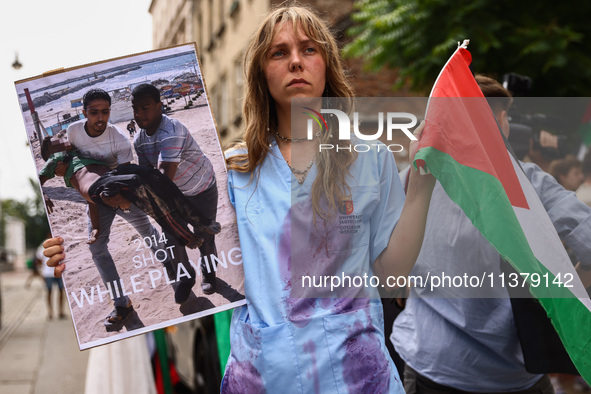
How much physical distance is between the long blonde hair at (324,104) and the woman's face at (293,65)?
0.02 m

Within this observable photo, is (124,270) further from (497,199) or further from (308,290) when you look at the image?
(497,199)

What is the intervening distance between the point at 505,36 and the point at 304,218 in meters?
5.61

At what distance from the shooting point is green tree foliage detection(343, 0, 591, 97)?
6541mm

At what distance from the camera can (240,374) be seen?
6.45 ft

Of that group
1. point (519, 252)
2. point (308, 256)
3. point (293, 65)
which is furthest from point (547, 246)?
point (293, 65)

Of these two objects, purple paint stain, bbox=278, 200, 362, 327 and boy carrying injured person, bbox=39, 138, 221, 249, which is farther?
boy carrying injured person, bbox=39, 138, 221, 249

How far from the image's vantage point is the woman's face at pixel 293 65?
2.11 m

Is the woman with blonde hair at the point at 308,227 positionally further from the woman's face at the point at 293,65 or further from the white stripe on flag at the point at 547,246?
the white stripe on flag at the point at 547,246

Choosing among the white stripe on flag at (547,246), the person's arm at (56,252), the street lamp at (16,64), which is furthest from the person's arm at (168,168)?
the street lamp at (16,64)

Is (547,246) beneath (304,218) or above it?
beneath

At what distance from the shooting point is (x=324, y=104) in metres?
2.19

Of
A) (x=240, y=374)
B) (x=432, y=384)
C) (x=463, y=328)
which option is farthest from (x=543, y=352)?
(x=240, y=374)

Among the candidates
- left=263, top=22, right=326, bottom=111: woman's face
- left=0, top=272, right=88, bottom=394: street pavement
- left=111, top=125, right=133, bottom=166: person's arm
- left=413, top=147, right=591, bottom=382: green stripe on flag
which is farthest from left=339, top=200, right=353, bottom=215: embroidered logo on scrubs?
left=0, top=272, right=88, bottom=394: street pavement

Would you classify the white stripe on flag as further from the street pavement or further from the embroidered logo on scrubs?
the street pavement
